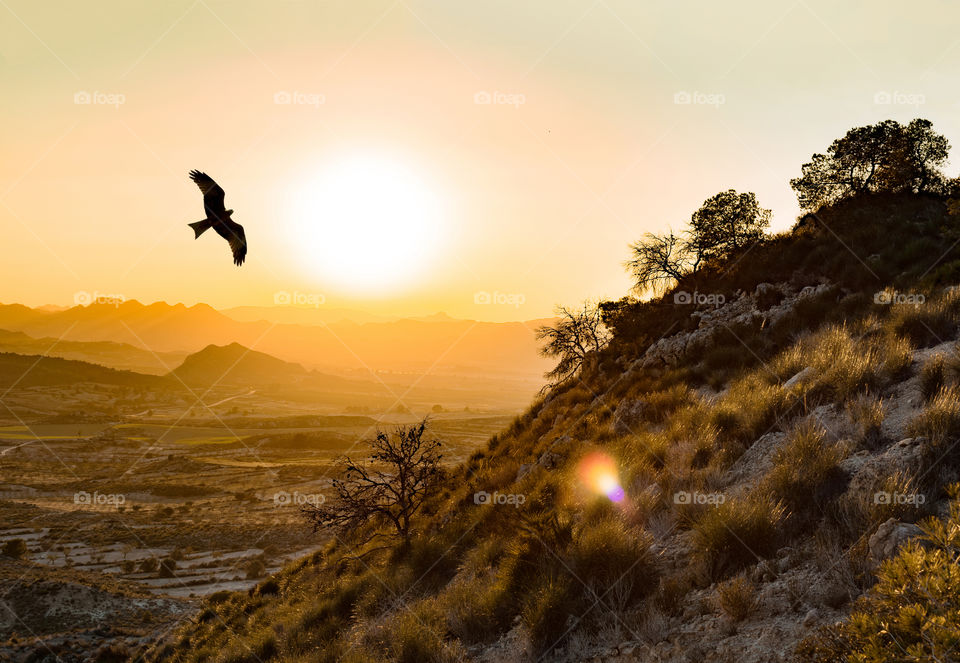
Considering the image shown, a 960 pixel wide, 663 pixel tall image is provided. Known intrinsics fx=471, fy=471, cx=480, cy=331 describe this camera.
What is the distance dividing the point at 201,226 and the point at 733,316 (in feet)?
57.8

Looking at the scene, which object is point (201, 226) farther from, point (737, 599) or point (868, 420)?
point (868, 420)

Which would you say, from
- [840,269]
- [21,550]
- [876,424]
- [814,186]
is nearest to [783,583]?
[876,424]

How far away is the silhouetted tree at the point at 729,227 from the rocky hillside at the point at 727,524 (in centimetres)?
802

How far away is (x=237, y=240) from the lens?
10750 millimetres

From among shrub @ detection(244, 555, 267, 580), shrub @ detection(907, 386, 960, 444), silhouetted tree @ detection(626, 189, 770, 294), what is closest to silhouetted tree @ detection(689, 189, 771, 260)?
silhouetted tree @ detection(626, 189, 770, 294)

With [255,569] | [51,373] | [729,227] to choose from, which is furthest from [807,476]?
[51,373]

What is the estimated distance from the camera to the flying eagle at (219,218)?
10.4 meters

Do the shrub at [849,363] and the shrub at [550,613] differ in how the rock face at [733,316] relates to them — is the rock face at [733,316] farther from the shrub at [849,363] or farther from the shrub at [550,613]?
the shrub at [550,613]

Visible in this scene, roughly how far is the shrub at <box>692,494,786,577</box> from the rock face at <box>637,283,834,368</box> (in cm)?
1135

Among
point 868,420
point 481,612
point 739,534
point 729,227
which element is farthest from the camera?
point 729,227

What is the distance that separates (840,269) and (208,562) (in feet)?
165

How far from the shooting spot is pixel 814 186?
87.0 feet

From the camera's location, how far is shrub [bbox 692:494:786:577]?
5.64 meters

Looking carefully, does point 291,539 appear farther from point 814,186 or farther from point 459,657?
point 814,186
